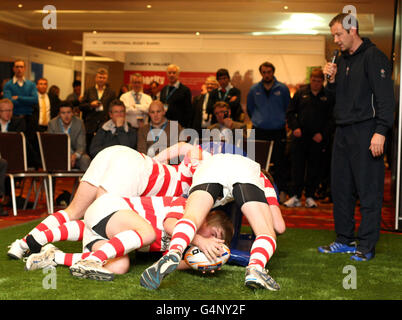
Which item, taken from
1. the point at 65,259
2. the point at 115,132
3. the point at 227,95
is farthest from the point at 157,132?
the point at 65,259

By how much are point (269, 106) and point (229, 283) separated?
4796mm

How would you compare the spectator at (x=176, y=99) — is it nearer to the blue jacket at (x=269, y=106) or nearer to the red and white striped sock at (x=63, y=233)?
the blue jacket at (x=269, y=106)

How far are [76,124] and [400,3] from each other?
148 inches

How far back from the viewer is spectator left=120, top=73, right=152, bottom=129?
772 cm

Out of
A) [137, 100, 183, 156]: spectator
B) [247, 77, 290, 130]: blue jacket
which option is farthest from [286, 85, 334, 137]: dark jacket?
[137, 100, 183, 156]: spectator

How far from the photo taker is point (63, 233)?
3.24 m

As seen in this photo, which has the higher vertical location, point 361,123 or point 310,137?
point 361,123

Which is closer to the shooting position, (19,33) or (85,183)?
(85,183)

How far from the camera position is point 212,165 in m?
→ 2.96

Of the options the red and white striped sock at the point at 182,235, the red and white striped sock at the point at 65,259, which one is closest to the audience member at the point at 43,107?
the red and white striped sock at the point at 65,259

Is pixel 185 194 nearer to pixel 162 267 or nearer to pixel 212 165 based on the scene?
pixel 212 165

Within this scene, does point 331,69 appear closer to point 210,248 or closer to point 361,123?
A: point 361,123

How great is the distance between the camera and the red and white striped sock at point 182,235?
2.53 m

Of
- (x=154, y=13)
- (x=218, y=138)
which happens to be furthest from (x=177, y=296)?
(x=154, y=13)
